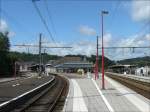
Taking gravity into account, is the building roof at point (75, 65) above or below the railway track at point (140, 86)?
above

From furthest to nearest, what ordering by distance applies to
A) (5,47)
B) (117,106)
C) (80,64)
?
(80,64)
(5,47)
(117,106)

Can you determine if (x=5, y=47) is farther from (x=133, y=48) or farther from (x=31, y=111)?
(x=31, y=111)

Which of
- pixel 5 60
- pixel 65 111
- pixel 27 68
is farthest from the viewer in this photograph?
pixel 27 68

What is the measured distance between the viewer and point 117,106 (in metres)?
23.9

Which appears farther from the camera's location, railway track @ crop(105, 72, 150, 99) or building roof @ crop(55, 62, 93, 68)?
building roof @ crop(55, 62, 93, 68)

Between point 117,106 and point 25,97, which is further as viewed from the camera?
point 25,97

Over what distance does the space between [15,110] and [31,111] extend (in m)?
0.86

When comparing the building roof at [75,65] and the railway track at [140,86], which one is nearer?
the railway track at [140,86]

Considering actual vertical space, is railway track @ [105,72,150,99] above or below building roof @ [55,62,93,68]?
below

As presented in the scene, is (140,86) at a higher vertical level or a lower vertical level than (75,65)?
lower

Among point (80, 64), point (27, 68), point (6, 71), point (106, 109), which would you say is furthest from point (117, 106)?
point (27, 68)

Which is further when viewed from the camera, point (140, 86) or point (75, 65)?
point (75, 65)

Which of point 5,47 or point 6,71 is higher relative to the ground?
point 5,47

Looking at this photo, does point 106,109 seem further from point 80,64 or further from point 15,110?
point 80,64
